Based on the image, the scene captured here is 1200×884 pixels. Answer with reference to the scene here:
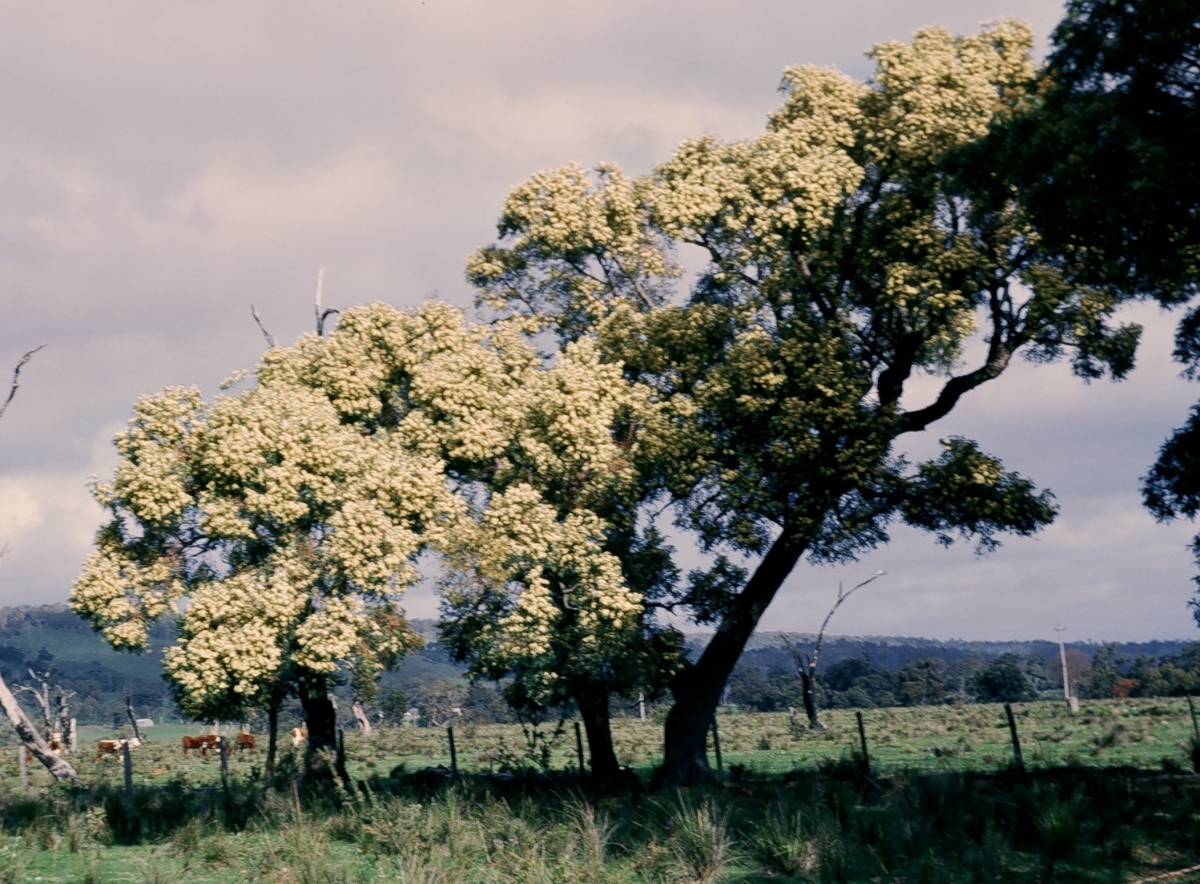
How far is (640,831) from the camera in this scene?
18.9m

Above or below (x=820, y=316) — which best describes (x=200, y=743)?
below

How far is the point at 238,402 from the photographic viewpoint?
2408 centimetres

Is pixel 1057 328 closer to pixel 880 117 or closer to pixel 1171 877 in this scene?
pixel 880 117

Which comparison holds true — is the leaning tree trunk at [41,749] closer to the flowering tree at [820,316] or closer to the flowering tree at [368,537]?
the flowering tree at [368,537]

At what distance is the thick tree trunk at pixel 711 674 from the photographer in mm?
26734

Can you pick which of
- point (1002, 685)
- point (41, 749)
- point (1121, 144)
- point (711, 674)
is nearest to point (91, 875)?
point (711, 674)

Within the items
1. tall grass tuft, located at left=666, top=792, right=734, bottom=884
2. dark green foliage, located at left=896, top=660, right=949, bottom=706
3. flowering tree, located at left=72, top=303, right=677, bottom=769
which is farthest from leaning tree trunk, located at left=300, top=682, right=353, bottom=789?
dark green foliage, located at left=896, top=660, right=949, bottom=706

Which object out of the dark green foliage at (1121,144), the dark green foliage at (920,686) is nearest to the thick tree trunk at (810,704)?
the dark green foliage at (1121,144)

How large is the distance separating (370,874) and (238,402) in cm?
1062

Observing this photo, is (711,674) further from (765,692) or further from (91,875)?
(765,692)

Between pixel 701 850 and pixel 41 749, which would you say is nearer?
pixel 701 850

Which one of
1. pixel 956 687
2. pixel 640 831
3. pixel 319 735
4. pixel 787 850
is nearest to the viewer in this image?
pixel 787 850

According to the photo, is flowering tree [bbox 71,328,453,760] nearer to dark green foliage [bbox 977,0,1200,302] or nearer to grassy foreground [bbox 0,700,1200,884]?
grassy foreground [bbox 0,700,1200,884]

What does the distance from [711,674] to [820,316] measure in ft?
27.8
